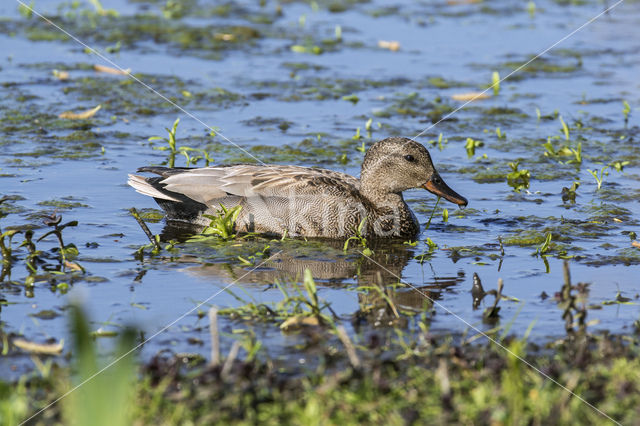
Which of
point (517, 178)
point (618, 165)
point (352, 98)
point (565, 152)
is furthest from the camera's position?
point (352, 98)

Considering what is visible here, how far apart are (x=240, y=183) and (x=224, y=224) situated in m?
0.50

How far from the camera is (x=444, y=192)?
838 centimetres

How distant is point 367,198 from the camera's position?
8.41 metres

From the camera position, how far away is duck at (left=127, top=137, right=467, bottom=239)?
26.6ft

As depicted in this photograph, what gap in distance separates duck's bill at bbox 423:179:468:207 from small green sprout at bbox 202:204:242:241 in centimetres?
169

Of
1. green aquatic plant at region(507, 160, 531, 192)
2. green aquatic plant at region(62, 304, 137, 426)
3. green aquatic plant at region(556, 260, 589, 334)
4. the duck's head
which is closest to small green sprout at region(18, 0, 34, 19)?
the duck's head

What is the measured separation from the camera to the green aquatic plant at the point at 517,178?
30.7 ft

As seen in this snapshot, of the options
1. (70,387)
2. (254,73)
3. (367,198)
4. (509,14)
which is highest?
(509,14)

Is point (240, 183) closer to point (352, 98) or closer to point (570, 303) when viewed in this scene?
point (570, 303)

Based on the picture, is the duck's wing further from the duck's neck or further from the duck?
the duck's neck

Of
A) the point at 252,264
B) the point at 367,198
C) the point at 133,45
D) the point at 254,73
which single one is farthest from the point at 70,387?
the point at 133,45

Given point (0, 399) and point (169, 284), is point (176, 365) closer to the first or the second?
point (0, 399)

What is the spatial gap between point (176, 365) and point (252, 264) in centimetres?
239

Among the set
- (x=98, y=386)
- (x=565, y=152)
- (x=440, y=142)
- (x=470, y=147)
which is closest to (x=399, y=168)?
(x=470, y=147)
